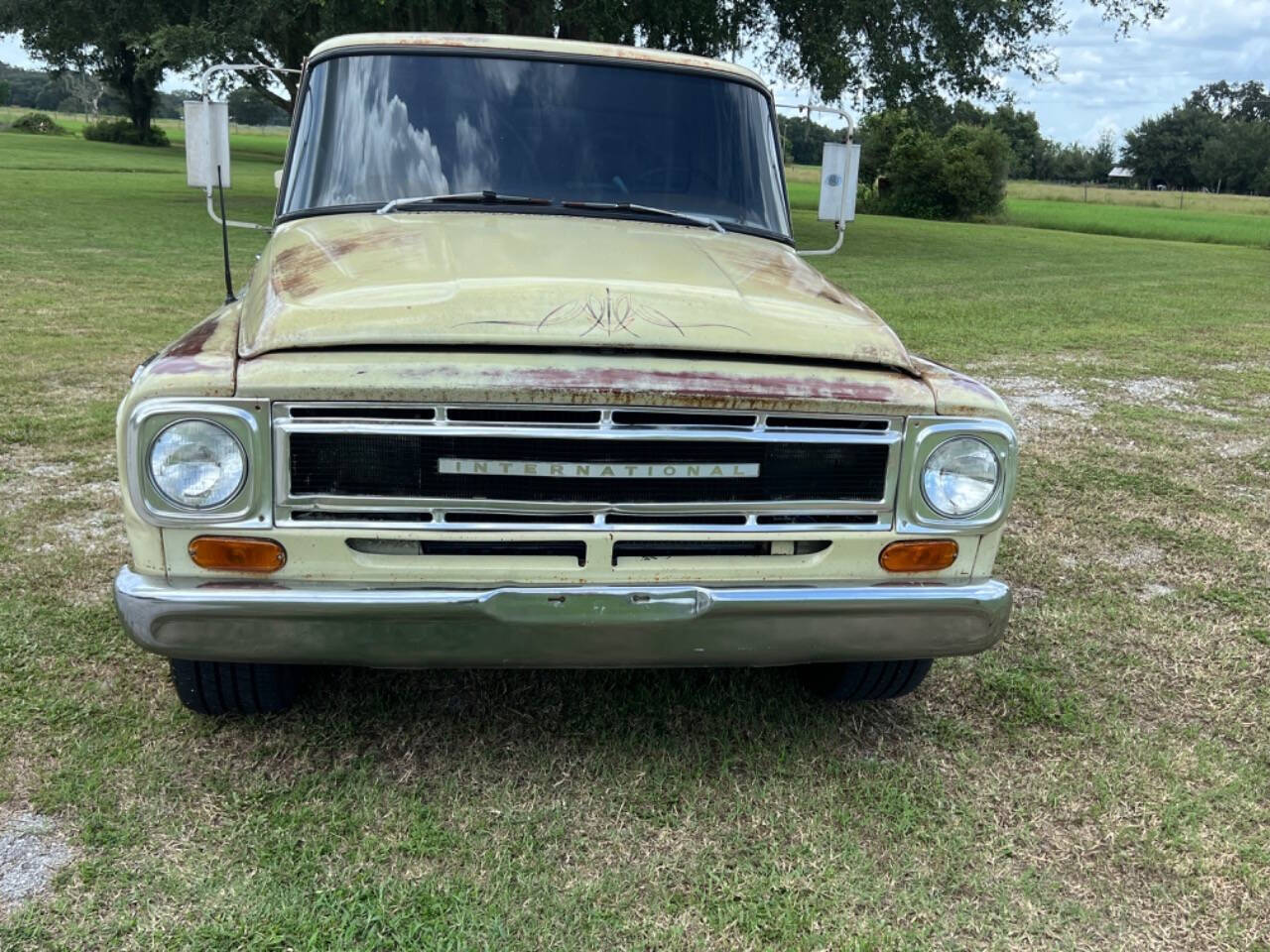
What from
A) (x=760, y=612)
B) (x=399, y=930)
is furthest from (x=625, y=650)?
(x=399, y=930)

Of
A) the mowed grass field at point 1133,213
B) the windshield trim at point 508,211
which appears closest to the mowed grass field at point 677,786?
the windshield trim at point 508,211

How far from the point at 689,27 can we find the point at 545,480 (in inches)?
664

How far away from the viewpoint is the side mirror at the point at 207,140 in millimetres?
3863

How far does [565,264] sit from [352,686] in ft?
4.81

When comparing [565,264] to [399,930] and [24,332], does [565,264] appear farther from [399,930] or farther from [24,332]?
[24,332]

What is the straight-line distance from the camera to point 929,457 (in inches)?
102

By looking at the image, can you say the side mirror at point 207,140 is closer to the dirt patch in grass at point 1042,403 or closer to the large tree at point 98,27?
the dirt patch in grass at point 1042,403

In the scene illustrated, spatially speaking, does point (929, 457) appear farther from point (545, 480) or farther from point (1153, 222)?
point (1153, 222)

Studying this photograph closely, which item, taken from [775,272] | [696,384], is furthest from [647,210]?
[696,384]

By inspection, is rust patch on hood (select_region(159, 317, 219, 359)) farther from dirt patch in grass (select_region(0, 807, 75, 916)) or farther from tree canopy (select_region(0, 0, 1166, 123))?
tree canopy (select_region(0, 0, 1166, 123))

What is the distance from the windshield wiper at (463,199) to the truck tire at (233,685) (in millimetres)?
1530

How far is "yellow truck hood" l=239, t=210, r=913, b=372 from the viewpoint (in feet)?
8.05

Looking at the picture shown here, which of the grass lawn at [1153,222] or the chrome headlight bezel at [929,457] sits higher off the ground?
the grass lawn at [1153,222]

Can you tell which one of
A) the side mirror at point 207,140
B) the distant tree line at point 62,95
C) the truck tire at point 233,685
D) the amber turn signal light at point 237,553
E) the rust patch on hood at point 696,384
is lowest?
the truck tire at point 233,685
